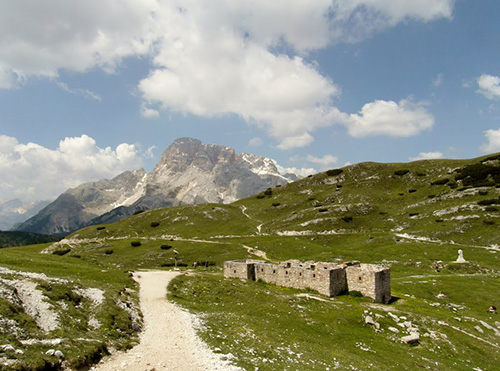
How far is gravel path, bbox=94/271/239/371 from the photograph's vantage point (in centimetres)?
1650

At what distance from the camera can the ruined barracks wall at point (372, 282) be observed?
134ft

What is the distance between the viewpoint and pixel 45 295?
76.6 feet

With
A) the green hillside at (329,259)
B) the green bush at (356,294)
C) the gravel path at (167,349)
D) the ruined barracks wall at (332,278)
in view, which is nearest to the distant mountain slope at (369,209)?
the green hillside at (329,259)

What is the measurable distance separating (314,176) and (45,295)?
15592 cm

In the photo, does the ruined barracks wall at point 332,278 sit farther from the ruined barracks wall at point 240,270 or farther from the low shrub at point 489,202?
the low shrub at point 489,202

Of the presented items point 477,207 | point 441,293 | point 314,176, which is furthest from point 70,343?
point 314,176

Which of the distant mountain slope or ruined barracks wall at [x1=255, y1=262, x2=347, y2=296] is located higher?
the distant mountain slope

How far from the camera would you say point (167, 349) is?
1936 centimetres

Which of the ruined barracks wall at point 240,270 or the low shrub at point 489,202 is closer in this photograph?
the ruined barracks wall at point 240,270

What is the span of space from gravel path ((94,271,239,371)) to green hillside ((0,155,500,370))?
121 cm

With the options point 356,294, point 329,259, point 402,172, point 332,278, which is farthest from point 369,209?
point 332,278

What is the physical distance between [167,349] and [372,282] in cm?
3070

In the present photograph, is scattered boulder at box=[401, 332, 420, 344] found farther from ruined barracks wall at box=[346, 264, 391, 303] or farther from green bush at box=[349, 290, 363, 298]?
green bush at box=[349, 290, 363, 298]

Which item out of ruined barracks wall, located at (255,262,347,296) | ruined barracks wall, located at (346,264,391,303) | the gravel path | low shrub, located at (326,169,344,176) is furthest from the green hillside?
ruined barracks wall, located at (255,262,347,296)
